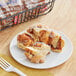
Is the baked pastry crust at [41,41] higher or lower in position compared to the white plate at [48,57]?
higher

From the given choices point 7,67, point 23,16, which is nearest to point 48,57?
point 7,67

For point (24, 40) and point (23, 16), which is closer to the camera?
point (24, 40)

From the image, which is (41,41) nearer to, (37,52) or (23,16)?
(37,52)

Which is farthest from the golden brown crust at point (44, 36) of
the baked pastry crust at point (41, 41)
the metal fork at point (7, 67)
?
the metal fork at point (7, 67)

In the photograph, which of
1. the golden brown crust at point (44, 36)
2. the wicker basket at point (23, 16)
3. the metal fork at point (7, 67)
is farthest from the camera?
the wicker basket at point (23, 16)

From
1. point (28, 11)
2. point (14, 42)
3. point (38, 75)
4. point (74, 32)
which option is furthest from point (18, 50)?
point (74, 32)

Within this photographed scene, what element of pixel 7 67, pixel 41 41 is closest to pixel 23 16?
pixel 41 41

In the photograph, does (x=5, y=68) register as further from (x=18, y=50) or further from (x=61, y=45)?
(x=61, y=45)

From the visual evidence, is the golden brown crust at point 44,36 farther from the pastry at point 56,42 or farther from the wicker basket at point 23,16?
the wicker basket at point 23,16

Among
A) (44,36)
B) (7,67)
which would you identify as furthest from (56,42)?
(7,67)

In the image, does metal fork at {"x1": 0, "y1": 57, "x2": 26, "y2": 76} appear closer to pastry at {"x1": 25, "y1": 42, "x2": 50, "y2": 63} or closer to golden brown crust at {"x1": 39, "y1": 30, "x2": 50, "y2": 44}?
pastry at {"x1": 25, "y1": 42, "x2": 50, "y2": 63}

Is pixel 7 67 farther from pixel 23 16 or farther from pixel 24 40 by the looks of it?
pixel 23 16
